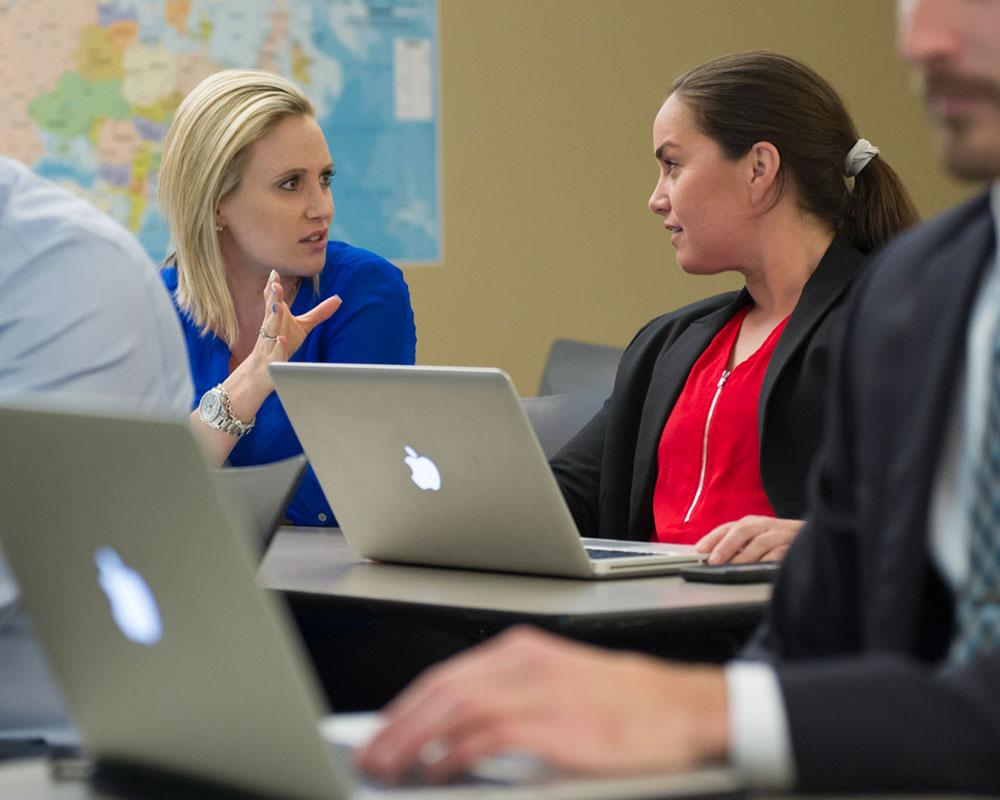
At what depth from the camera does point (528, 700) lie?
31.6 inches

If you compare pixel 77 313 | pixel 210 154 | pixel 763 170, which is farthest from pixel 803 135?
pixel 77 313

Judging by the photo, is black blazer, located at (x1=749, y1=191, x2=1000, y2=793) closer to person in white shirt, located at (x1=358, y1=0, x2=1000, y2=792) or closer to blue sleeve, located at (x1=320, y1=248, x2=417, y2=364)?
person in white shirt, located at (x1=358, y1=0, x2=1000, y2=792)

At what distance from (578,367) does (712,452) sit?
122 centimetres

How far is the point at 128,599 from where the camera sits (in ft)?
3.10

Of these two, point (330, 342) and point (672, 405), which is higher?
point (330, 342)

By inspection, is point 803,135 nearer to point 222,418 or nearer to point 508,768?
point 222,418

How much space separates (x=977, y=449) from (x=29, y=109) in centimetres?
355

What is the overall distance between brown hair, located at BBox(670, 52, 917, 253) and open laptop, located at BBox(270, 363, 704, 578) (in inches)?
28.8

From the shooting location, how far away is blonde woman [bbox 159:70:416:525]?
3055 mm

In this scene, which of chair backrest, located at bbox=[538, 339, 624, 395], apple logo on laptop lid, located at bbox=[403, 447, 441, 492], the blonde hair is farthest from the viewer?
chair backrest, located at bbox=[538, 339, 624, 395]

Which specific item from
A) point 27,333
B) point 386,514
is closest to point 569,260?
point 386,514

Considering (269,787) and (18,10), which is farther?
(18,10)

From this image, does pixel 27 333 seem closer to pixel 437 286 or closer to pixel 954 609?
pixel 954 609

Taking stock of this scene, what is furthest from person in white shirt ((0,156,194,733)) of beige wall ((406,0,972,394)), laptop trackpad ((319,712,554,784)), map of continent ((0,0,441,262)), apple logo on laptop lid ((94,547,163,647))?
beige wall ((406,0,972,394))
